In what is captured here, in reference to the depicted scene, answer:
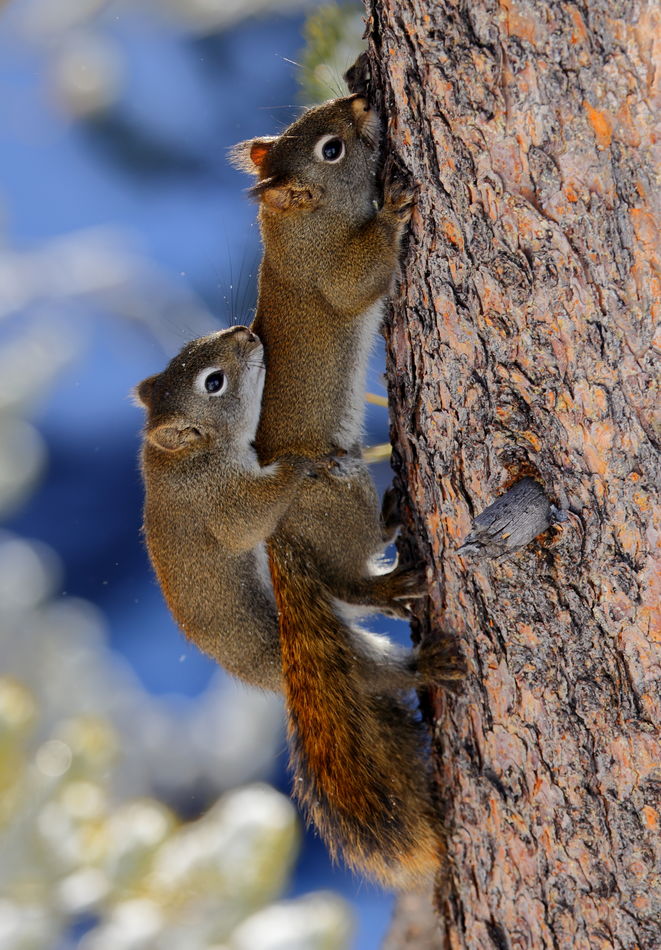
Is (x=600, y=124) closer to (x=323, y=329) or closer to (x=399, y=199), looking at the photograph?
(x=399, y=199)

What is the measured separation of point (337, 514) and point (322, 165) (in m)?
0.58

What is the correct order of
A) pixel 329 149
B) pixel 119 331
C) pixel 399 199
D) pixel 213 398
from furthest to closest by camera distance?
1. pixel 119 331
2. pixel 213 398
3. pixel 329 149
4. pixel 399 199

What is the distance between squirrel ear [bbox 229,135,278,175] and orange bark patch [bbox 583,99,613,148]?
0.78 m

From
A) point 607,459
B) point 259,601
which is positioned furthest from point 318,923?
point 607,459

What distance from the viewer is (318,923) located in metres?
2.64

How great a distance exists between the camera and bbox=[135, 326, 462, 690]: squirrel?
162cm

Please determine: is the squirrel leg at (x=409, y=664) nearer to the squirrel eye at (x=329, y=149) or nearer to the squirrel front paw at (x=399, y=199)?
the squirrel front paw at (x=399, y=199)

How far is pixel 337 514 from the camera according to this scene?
1579 millimetres

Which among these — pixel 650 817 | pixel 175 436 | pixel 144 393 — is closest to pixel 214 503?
pixel 175 436

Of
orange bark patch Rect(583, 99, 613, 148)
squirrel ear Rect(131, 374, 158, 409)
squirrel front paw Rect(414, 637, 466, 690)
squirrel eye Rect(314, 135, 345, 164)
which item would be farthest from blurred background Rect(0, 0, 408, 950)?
orange bark patch Rect(583, 99, 613, 148)

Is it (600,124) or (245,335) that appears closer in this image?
(600,124)

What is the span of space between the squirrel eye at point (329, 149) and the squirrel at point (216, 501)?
312mm

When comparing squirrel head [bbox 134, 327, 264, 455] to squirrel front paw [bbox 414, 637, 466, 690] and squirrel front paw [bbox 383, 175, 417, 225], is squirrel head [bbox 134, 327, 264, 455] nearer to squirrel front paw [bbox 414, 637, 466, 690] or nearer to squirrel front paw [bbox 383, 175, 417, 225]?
squirrel front paw [bbox 383, 175, 417, 225]

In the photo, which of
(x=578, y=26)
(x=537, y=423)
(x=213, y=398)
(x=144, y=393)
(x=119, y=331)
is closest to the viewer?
(x=578, y=26)
